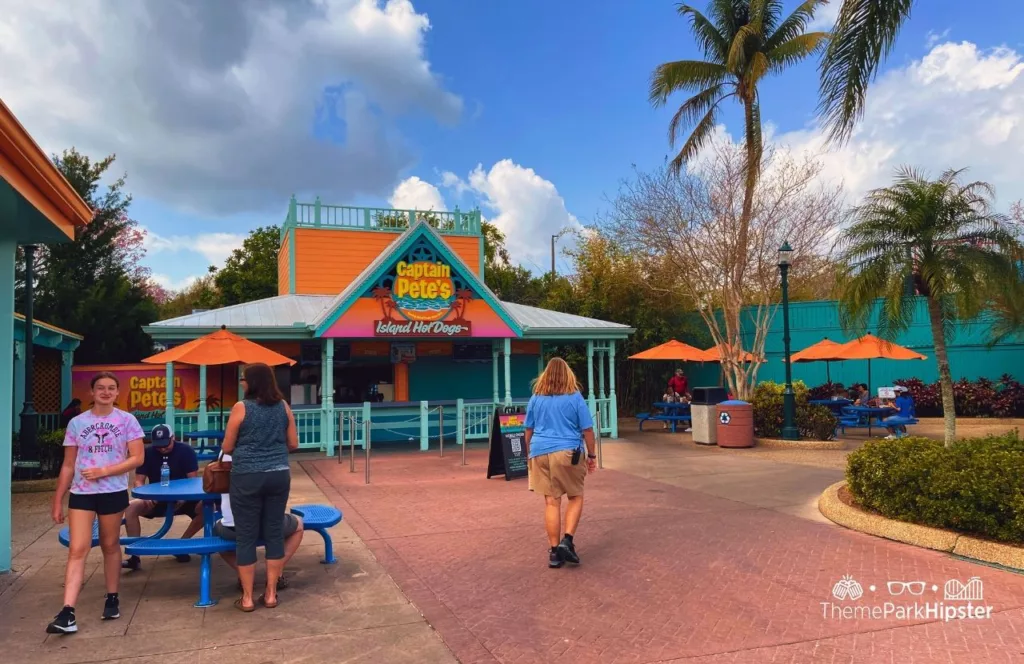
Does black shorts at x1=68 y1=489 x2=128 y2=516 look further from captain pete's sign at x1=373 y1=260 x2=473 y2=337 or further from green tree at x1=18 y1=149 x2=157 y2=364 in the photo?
→ green tree at x1=18 y1=149 x2=157 y2=364

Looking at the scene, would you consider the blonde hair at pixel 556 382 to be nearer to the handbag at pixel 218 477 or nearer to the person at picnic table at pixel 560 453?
the person at picnic table at pixel 560 453

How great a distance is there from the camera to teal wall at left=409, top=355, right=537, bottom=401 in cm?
1741

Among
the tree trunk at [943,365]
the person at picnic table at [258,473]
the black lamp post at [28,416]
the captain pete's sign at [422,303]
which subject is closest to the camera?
the person at picnic table at [258,473]

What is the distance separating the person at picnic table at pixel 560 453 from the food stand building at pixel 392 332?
694 cm

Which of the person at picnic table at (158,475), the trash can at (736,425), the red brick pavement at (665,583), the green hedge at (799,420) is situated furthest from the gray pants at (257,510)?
the green hedge at (799,420)

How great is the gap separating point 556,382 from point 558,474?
805mm

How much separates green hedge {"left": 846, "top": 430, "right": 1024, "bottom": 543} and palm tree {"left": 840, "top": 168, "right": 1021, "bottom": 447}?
221 centimetres

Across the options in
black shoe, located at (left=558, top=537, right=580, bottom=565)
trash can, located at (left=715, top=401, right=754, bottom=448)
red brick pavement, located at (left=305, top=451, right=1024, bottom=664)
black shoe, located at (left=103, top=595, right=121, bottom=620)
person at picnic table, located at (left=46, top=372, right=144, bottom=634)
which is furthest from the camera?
trash can, located at (left=715, top=401, right=754, bottom=448)

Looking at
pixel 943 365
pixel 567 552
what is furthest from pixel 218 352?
pixel 943 365

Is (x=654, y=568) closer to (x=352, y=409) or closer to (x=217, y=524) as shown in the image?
(x=217, y=524)

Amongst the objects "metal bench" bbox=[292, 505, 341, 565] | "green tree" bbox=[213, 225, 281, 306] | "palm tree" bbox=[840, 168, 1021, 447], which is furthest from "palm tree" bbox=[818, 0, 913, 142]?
"green tree" bbox=[213, 225, 281, 306]

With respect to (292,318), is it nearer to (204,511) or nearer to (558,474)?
(204,511)

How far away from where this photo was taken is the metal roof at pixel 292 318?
46.2 ft

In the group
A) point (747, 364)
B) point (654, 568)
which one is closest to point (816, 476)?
point (654, 568)
